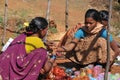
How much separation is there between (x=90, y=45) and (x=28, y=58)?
141 cm

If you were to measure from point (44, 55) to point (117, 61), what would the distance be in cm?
229

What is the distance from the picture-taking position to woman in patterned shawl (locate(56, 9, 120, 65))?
5.23 m

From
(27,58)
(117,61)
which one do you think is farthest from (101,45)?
(27,58)

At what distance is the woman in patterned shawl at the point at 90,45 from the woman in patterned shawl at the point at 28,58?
88cm

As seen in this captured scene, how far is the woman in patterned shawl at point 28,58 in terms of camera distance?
14.0ft

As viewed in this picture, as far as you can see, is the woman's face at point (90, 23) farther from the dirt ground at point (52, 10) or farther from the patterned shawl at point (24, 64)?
the dirt ground at point (52, 10)

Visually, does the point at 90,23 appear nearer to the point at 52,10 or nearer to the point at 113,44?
the point at 113,44

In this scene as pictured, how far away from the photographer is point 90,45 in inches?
213

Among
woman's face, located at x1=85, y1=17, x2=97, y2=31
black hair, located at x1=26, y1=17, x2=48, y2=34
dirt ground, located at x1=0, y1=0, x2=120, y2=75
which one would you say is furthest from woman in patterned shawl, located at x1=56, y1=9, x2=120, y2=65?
dirt ground, located at x1=0, y1=0, x2=120, y2=75

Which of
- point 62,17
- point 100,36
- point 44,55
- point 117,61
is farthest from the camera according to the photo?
point 62,17

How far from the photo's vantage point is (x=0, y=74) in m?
4.34

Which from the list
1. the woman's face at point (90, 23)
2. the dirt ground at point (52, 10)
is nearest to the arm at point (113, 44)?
the woman's face at point (90, 23)

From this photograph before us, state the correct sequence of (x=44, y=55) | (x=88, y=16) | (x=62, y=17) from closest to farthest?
(x=44, y=55) < (x=88, y=16) < (x=62, y=17)

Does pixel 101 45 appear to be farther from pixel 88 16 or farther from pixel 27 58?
pixel 27 58
